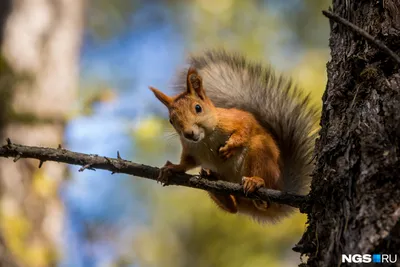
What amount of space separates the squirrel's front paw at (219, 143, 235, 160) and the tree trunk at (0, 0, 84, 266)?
4.02 ft

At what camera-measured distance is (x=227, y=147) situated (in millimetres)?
2424

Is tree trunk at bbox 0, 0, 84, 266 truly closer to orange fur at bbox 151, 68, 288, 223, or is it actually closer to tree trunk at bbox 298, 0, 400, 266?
orange fur at bbox 151, 68, 288, 223

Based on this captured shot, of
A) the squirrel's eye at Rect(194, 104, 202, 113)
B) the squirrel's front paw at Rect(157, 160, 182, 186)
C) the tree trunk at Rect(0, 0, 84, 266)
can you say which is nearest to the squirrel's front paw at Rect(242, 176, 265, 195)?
the squirrel's front paw at Rect(157, 160, 182, 186)

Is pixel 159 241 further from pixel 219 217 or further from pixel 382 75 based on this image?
pixel 382 75

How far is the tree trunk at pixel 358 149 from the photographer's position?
4.52ft

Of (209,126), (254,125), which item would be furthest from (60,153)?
(254,125)

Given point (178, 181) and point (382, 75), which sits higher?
point (382, 75)

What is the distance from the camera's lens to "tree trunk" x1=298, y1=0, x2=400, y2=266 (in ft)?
4.52

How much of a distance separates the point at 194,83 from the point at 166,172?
0.61 meters

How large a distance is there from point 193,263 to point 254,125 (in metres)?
2.53

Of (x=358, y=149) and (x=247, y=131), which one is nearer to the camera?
(x=358, y=149)

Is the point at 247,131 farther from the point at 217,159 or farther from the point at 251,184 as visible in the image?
the point at 251,184

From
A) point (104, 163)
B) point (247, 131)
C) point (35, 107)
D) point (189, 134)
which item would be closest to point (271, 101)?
point (247, 131)

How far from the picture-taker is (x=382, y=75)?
1614 millimetres
